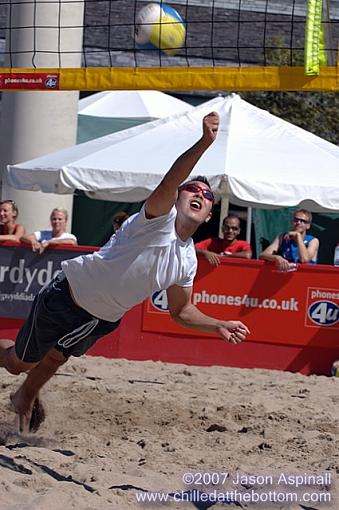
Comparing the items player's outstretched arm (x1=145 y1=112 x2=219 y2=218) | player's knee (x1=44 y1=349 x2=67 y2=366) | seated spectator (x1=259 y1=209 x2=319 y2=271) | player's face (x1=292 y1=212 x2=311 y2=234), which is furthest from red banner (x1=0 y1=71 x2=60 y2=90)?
player's face (x1=292 y1=212 x2=311 y2=234)

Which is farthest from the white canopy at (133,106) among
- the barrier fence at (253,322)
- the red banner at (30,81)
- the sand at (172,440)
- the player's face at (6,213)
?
the red banner at (30,81)

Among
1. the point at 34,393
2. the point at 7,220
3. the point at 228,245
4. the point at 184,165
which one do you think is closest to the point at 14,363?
the point at 34,393

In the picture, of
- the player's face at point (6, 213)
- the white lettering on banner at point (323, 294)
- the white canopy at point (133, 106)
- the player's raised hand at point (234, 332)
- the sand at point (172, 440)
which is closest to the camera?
the sand at point (172, 440)

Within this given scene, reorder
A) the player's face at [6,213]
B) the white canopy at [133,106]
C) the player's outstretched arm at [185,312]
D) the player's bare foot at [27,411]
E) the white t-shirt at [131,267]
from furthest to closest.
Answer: the white canopy at [133,106] → the player's face at [6,213] → the player's bare foot at [27,411] → the player's outstretched arm at [185,312] → the white t-shirt at [131,267]

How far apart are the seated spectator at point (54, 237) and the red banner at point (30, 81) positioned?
2423 mm

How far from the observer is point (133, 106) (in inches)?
557

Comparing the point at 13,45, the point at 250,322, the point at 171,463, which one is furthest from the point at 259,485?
the point at 13,45

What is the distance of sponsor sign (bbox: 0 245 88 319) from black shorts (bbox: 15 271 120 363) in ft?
11.5

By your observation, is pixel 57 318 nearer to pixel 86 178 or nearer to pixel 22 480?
pixel 22 480

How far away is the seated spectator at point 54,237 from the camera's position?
29.7 feet

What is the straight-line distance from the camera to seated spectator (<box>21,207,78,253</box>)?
905cm

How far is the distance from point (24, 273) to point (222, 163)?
83.8 inches

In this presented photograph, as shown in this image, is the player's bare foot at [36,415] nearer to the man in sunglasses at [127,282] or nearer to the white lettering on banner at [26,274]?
the man in sunglasses at [127,282]

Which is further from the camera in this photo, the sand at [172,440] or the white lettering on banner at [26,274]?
the white lettering on banner at [26,274]
